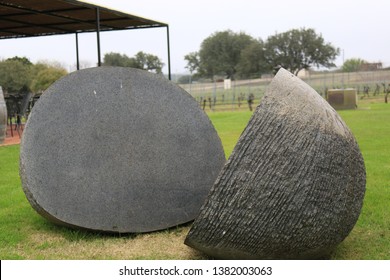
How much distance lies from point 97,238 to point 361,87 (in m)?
41.8

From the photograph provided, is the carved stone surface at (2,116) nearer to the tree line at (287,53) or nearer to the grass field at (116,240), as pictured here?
the grass field at (116,240)

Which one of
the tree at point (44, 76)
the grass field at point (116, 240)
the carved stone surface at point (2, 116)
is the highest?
the tree at point (44, 76)

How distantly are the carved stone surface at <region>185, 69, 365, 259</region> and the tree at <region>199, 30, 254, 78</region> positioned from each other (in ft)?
215

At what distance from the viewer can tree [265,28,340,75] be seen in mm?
63781

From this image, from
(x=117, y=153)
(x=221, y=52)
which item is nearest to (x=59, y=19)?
(x=117, y=153)

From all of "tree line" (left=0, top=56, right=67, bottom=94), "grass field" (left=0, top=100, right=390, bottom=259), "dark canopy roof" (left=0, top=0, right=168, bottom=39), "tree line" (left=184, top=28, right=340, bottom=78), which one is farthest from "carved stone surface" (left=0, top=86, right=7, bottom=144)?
"tree line" (left=184, top=28, right=340, bottom=78)

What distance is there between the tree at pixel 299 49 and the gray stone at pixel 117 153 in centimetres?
A: 5871

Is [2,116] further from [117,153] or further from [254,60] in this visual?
[254,60]

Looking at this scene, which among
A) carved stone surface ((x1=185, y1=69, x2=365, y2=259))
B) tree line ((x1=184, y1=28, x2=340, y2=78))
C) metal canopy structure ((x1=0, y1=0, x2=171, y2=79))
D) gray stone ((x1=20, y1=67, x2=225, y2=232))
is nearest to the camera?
carved stone surface ((x1=185, y1=69, x2=365, y2=259))

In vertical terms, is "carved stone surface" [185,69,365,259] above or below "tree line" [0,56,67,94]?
below

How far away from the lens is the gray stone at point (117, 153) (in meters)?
5.01

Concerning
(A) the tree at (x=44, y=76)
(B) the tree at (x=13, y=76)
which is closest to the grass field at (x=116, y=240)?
(A) the tree at (x=44, y=76)

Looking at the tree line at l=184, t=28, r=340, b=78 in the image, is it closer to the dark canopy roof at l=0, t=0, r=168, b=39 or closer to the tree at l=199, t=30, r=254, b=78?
the tree at l=199, t=30, r=254, b=78

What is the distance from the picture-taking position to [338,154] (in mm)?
3967
